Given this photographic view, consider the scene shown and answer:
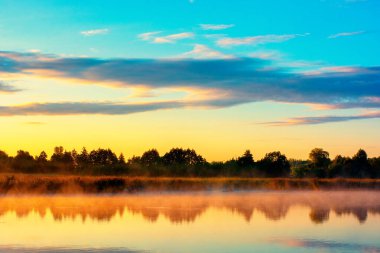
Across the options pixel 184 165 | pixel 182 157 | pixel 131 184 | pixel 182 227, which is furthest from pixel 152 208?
pixel 182 157

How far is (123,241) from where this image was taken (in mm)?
17609

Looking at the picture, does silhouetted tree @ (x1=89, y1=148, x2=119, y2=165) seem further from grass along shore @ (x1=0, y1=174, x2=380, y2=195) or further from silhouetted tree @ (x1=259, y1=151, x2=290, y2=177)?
grass along shore @ (x1=0, y1=174, x2=380, y2=195)

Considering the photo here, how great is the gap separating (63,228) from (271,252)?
725cm

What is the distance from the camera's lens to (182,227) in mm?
21031

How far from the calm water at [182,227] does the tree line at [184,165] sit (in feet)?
120

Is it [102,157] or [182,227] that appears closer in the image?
[182,227]

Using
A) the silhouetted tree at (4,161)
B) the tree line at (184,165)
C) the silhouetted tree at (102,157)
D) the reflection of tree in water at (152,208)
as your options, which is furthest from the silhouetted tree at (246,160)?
the reflection of tree in water at (152,208)

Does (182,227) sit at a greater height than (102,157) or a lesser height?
lesser

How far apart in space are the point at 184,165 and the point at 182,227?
57612mm

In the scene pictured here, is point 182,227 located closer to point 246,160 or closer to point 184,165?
point 184,165

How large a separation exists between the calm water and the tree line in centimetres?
3648

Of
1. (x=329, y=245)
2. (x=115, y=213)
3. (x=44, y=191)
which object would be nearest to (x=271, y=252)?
(x=329, y=245)

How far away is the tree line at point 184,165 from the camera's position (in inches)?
2731

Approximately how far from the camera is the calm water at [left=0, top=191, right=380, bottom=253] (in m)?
16.7
